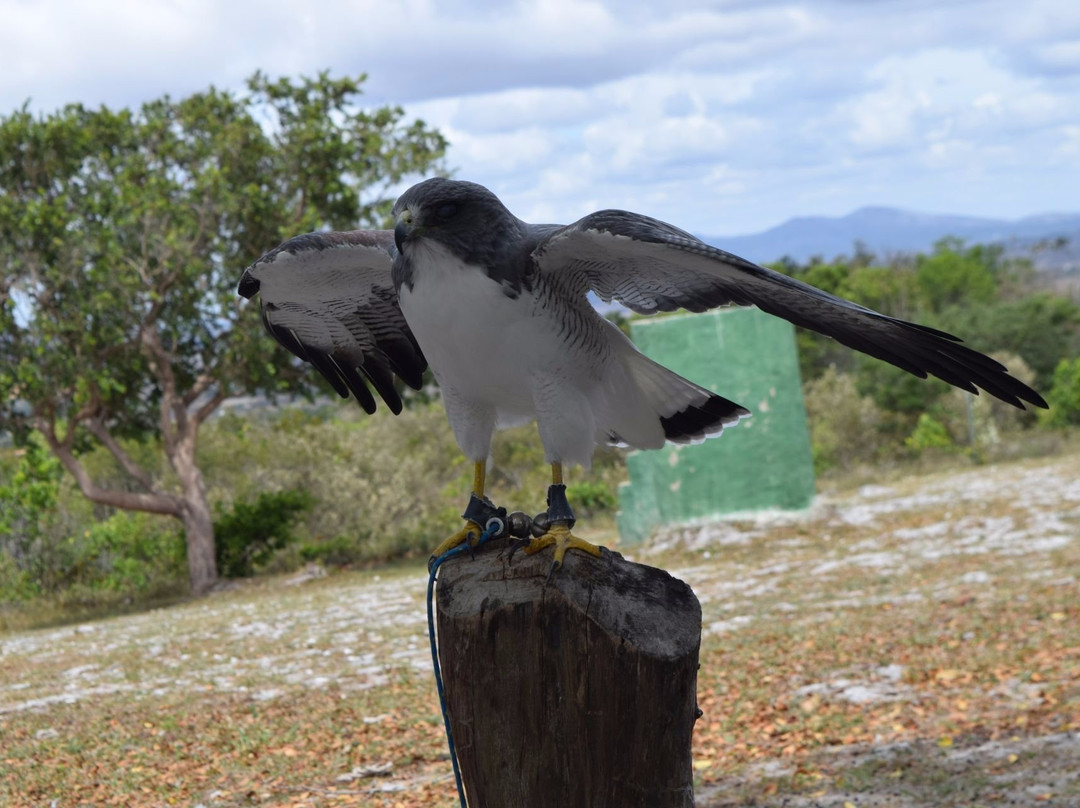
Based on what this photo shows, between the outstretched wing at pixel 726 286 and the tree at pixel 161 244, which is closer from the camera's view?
the outstretched wing at pixel 726 286

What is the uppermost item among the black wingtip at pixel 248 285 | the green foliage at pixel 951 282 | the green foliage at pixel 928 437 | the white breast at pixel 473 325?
the green foliage at pixel 951 282

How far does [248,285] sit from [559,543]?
144 cm

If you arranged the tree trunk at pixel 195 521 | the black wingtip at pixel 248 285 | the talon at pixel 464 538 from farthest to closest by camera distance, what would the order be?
the tree trunk at pixel 195 521 → the black wingtip at pixel 248 285 → the talon at pixel 464 538

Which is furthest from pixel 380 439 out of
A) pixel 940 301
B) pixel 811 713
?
pixel 940 301

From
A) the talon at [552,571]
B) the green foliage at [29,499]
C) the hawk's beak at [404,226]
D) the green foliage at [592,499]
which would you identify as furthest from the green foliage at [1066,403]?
the hawk's beak at [404,226]

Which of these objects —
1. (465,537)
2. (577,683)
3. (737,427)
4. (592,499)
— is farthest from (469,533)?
(592,499)

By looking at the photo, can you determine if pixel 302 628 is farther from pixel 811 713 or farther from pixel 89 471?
pixel 89 471

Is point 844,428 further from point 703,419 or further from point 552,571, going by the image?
point 552,571

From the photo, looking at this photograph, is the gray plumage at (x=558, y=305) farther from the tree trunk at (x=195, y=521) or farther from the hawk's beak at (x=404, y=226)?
the tree trunk at (x=195, y=521)

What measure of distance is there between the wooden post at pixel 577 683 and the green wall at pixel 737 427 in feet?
31.9

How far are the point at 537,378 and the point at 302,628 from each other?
7.69 m

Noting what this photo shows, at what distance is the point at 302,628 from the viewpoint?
10312 millimetres

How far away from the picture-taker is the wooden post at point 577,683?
302 centimetres

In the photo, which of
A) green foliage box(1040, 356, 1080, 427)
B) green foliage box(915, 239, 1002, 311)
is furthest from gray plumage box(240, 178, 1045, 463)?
green foliage box(915, 239, 1002, 311)
